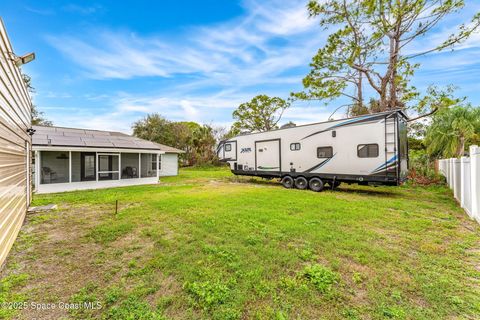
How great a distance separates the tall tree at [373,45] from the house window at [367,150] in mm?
4978

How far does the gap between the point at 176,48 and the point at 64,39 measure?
5299 mm

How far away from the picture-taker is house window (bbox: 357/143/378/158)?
809 centimetres

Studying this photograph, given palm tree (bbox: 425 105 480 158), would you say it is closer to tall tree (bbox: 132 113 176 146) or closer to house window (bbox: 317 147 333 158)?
house window (bbox: 317 147 333 158)

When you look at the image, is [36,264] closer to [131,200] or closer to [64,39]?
[131,200]

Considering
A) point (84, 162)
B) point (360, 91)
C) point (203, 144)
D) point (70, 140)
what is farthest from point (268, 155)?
point (203, 144)

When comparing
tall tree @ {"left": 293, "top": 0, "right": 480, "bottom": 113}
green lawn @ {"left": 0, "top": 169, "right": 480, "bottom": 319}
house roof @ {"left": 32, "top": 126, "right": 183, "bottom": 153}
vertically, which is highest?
tall tree @ {"left": 293, "top": 0, "right": 480, "bottom": 113}

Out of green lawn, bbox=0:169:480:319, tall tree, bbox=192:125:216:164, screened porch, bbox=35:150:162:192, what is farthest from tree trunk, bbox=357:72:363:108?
tall tree, bbox=192:125:216:164

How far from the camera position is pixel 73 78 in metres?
13.4

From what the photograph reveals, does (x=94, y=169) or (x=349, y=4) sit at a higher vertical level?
(x=349, y=4)

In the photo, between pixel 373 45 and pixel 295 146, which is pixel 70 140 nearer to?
pixel 295 146

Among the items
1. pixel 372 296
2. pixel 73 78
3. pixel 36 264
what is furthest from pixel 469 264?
pixel 73 78

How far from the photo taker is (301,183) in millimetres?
10391

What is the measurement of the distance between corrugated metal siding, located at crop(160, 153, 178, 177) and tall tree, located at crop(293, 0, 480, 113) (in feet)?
40.9

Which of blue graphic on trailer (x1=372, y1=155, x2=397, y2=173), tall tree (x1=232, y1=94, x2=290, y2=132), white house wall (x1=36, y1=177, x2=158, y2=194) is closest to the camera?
blue graphic on trailer (x1=372, y1=155, x2=397, y2=173)
